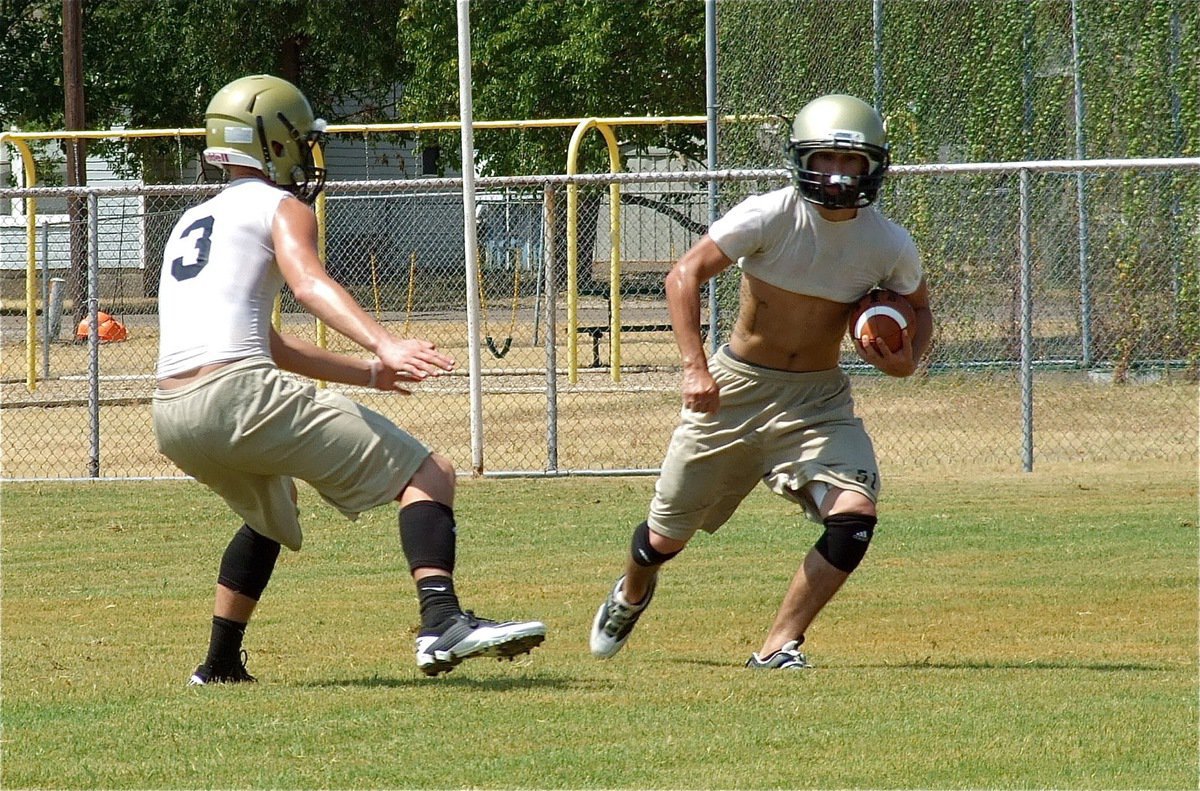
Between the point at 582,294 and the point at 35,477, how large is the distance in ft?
35.1

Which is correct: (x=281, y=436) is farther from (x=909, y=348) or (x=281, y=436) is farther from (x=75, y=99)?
(x=75, y=99)

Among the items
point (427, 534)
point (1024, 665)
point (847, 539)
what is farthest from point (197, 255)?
point (1024, 665)

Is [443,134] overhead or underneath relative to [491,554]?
overhead

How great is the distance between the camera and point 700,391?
256 inches

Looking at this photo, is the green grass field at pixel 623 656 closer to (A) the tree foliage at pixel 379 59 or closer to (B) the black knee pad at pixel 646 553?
(B) the black knee pad at pixel 646 553

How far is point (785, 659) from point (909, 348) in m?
1.28

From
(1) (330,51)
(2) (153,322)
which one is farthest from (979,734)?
(1) (330,51)

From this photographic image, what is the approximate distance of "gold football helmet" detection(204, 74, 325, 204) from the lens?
228 inches

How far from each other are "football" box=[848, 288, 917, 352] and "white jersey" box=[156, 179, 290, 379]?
2247 millimetres

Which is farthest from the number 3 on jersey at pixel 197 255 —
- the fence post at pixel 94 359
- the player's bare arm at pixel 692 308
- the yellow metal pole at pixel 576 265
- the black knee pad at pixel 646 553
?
the yellow metal pole at pixel 576 265

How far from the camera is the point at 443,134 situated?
113 ft

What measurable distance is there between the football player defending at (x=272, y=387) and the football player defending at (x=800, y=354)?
140 cm

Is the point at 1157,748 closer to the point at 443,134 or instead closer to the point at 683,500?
the point at 683,500

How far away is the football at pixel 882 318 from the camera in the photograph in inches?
259
